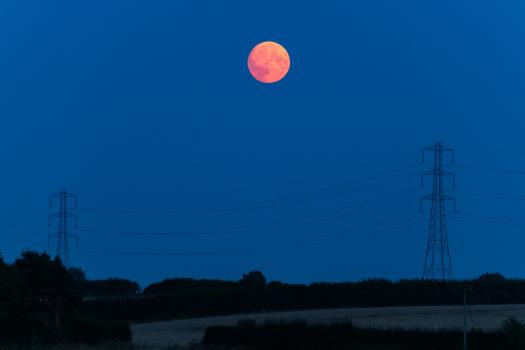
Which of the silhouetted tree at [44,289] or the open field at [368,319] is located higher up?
the silhouetted tree at [44,289]

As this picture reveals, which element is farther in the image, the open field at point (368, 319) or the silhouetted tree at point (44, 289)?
the open field at point (368, 319)

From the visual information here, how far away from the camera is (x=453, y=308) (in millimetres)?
75750

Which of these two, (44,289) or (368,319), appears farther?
(368,319)

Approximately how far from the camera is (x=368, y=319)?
66.2 m

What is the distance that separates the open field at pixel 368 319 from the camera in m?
58.7

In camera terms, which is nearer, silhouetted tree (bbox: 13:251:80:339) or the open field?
silhouetted tree (bbox: 13:251:80:339)

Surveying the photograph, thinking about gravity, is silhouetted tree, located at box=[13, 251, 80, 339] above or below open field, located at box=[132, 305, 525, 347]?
above

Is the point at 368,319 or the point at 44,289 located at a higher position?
the point at 44,289

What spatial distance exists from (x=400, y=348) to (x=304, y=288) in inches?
1560

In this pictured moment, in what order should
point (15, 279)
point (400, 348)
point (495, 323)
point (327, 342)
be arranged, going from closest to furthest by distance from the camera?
1. point (400, 348)
2. point (327, 342)
3. point (15, 279)
4. point (495, 323)

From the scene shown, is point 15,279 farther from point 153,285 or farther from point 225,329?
point 153,285

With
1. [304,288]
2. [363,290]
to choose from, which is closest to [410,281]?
[363,290]

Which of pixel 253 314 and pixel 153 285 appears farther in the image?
pixel 153 285

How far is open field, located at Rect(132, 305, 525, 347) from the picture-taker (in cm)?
5869
